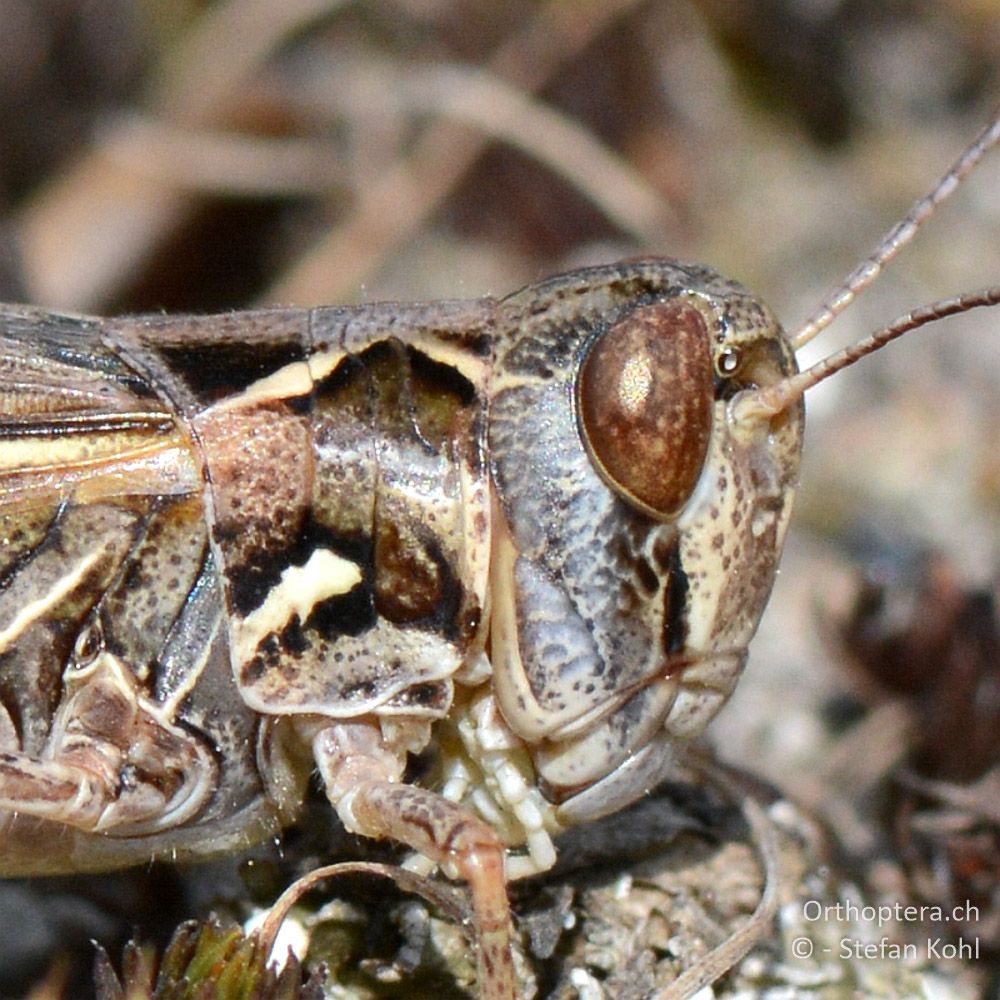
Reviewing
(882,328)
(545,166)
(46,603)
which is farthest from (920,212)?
(545,166)

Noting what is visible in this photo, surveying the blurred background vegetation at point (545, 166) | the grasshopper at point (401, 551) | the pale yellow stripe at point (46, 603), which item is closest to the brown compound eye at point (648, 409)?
the grasshopper at point (401, 551)

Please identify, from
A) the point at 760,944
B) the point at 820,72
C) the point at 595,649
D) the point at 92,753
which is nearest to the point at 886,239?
the point at 595,649

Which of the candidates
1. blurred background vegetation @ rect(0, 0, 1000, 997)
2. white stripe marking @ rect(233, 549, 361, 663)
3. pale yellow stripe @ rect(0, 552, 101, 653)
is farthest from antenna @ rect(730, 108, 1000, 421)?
blurred background vegetation @ rect(0, 0, 1000, 997)

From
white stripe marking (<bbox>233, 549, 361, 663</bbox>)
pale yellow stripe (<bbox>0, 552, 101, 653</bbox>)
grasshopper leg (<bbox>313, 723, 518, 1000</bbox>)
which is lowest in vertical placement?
grasshopper leg (<bbox>313, 723, 518, 1000</bbox>)

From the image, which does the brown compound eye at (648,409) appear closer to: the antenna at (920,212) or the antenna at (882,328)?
the antenna at (882,328)

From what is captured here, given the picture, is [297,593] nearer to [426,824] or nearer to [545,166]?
[426,824]

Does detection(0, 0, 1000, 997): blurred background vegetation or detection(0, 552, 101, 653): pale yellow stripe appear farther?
detection(0, 0, 1000, 997): blurred background vegetation

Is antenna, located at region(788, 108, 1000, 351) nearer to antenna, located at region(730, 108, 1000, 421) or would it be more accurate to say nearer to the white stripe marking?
antenna, located at region(730, 108, 1000, 421)
